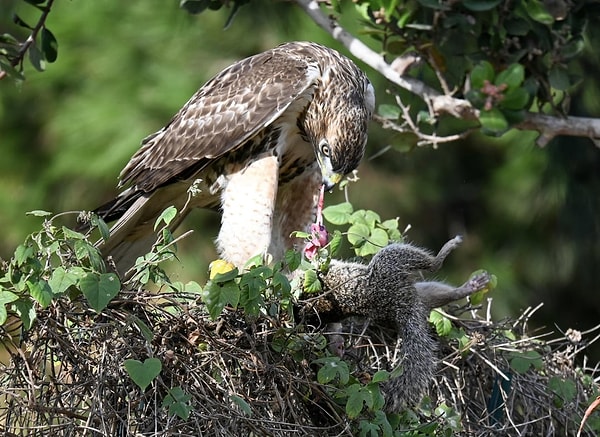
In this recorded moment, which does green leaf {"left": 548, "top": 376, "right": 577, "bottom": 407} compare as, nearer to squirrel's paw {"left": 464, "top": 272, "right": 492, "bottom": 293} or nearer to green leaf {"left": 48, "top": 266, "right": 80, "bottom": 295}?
squirrel's paw {"left": 464, "top": 272, "right": 492, "bottom": 293}

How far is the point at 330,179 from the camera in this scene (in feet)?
11.7

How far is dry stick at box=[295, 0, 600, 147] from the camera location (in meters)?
3.50

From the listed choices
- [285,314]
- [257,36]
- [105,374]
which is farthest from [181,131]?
[257,36]

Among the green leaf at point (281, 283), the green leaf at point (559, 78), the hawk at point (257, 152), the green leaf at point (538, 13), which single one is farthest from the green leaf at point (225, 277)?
the green leaf at point (559, 78)

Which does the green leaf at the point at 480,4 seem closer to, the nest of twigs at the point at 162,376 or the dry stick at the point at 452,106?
the dry stick at the point at 452,106

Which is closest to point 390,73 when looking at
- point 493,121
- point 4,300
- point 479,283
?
point 493,121

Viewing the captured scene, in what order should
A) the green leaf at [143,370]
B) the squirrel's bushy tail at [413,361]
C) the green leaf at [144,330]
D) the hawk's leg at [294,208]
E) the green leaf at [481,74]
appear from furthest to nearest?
the hawk's leg at [294,208], the green leaf at [481,74], the squirrel's bushy tail at [413,361], the green leaf at [144,330], the green leaf at [143,370]

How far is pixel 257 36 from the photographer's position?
620cm

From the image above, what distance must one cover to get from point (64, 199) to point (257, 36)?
1.69 meters

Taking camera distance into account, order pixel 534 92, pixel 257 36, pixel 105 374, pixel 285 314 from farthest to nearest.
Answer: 1. pixel 257 36
2. pixel 534 92
3. pixel 285 314
4. pixel 105 374

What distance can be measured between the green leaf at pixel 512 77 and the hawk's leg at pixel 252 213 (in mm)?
884

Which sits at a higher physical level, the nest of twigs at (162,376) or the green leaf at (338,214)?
the nest of twigs at (162,376)

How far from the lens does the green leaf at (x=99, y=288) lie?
2283 mm

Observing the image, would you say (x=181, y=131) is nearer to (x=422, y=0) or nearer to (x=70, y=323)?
(x=422, y=0)
